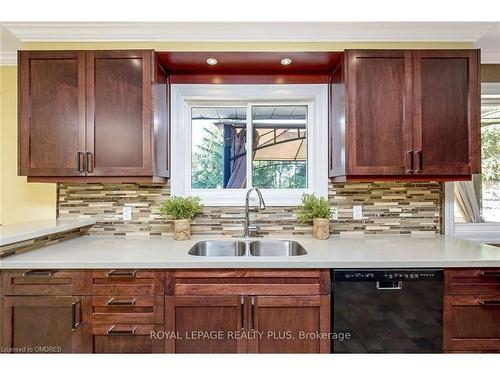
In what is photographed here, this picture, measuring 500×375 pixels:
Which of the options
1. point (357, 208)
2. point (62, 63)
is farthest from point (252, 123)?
point (62, 63)

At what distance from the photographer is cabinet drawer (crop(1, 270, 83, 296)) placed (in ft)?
5.14

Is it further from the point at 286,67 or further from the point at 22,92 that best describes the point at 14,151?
the point at 286,67

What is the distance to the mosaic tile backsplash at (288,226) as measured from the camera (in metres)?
2.32

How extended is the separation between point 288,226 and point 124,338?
4.40ft

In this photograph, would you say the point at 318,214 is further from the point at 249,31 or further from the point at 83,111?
the point at 83,111

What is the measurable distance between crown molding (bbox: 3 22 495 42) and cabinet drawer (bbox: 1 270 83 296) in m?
1.66

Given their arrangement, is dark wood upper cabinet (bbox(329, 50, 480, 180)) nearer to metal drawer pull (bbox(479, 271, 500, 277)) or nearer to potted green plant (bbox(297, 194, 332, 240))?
potted green plant (bbox(297, 194, 332, 240))

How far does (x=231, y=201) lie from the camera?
7.77 ft

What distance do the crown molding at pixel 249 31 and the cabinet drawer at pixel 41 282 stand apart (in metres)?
1.66

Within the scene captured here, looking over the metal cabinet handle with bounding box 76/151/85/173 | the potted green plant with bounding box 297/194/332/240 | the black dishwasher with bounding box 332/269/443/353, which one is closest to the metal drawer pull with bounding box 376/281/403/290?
the black dishwasher with bounding box 332/269/443/353

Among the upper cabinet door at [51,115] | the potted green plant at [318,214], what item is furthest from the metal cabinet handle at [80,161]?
the potted green plant at [318,214]

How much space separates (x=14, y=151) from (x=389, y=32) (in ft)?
10.1

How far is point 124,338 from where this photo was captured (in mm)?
1591
